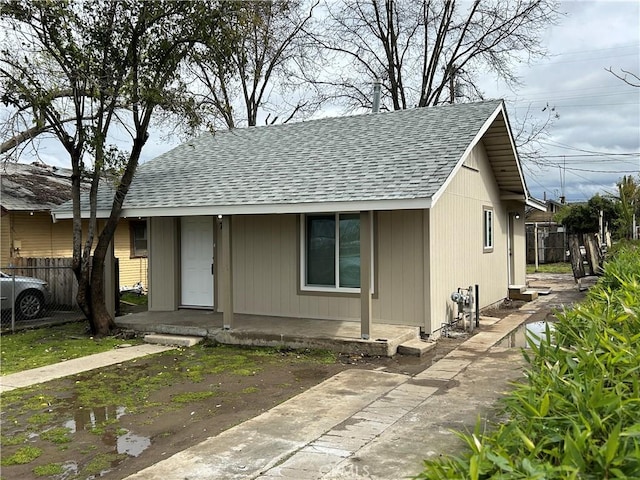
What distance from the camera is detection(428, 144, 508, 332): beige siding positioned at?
9.74 metres

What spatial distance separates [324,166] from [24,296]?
7484mm

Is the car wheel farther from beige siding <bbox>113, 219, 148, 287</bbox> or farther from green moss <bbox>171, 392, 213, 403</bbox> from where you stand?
green moss <bbox>171, 392, 213, 403</bbox>

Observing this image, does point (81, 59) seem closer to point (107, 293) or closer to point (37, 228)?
point (107, 293)

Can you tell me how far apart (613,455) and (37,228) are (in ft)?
55.4

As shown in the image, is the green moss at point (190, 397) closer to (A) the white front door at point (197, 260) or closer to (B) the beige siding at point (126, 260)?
(A) the white front door at point (197, 260)

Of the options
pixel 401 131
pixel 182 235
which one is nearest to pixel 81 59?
pixel 182 235

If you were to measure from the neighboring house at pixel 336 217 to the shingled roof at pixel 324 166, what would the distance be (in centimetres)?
3

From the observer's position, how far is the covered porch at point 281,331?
8.54 metres

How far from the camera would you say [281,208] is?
8953 mm

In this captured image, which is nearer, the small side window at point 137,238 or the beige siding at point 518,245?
the beige siding at point 518,245

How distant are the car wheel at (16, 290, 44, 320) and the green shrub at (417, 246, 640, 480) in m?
12.3

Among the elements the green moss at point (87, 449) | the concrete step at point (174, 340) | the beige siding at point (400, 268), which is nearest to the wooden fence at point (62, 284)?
the concrete step at point (174, 340)

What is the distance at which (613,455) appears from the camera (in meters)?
1.63

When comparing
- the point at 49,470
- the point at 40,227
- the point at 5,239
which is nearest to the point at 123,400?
the point at 49,470
